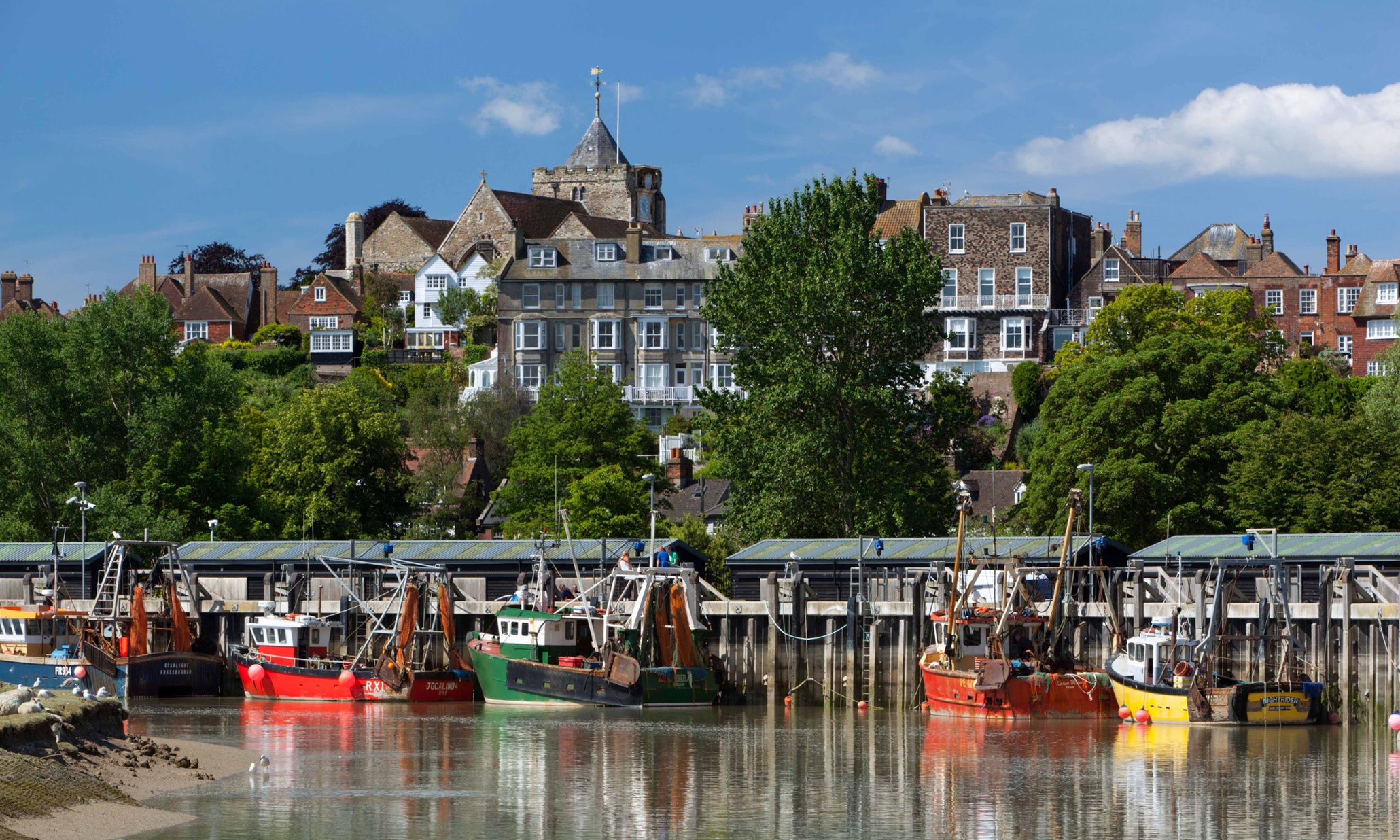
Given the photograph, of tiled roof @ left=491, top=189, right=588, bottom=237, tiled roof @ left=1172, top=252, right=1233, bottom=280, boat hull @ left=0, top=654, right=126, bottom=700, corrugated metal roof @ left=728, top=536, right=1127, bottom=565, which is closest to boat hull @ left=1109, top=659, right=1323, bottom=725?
corrugated metal roof @ left=728, top=536, right=1127, bottom=565

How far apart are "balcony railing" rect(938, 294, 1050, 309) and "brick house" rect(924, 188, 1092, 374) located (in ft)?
0.13

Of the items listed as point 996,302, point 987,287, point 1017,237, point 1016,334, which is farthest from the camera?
point 1017,237

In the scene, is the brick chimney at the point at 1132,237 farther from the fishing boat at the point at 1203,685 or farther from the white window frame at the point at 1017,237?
the fishing boat at the point at 1203,685

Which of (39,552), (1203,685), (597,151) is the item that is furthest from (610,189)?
(1203,685)

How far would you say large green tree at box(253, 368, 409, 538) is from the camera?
83.2 m

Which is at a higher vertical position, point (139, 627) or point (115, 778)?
point (139, 627)

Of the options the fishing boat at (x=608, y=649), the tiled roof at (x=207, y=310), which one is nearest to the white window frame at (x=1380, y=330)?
the fishing boat at (x=608, y=649)

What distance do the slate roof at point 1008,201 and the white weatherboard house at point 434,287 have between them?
35.3 m

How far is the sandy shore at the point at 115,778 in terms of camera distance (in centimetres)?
2980

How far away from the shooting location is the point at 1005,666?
50031mm

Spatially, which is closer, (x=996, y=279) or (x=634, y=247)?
(x=996, y=279)

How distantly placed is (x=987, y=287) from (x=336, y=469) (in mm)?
45050

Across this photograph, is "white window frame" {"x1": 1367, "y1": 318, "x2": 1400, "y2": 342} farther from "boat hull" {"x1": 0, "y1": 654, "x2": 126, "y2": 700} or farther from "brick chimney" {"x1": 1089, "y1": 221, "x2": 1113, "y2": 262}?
"boat hull" {"x1": 0, "y1": 654, "x2": 126, "y2": 700}

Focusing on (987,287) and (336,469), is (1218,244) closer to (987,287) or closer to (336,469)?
(987,287)
